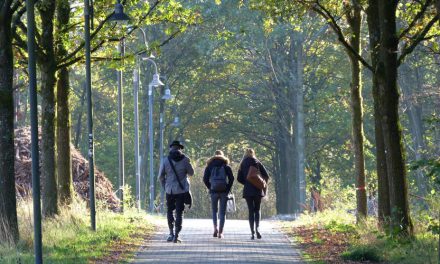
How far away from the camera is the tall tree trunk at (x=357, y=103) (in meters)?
22.5

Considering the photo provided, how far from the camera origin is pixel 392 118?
17.9m

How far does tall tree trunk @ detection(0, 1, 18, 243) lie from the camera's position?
17.3 m

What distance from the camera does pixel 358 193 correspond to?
24297 mm

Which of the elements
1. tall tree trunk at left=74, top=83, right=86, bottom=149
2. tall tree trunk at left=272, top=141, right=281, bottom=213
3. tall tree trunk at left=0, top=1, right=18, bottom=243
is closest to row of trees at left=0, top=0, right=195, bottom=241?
tall tree trunk at left=0, top=1, right=18, bottom=243

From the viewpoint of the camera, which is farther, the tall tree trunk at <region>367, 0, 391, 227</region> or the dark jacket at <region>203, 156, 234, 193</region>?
the dark jacket at <region>203, 156, 234, 193</region>

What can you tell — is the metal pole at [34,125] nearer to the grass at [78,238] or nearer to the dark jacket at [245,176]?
the grass at [78,238]

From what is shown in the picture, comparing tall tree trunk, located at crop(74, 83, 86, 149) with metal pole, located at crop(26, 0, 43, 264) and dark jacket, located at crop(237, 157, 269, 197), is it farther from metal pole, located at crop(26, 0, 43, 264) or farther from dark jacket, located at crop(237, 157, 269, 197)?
metal pole, located at crop(26, 0, 43, 264)

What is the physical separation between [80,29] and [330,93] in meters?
26.8

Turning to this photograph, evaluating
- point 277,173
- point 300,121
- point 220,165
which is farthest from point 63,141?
point 277,173

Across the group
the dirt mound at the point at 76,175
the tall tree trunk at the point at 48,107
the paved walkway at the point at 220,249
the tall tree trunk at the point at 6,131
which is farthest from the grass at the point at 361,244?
the dirt mound at the point at 76,175

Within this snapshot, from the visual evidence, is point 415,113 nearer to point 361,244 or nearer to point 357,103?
point 357,103

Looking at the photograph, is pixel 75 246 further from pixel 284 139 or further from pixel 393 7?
pixel 284 139

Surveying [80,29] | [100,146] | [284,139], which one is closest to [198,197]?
[100,146]

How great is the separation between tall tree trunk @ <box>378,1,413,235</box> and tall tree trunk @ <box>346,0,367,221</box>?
323 centimetres
